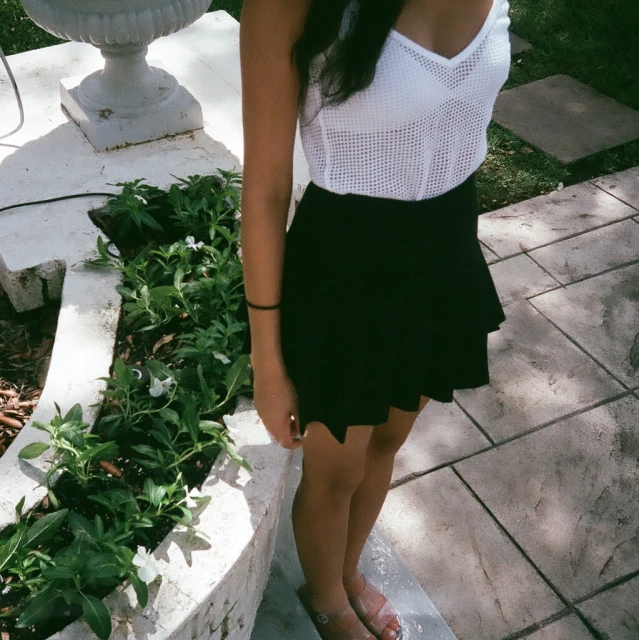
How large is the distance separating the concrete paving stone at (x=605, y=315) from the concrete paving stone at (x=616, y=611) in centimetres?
88

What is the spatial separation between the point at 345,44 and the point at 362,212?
0.29 meters

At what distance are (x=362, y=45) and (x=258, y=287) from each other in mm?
455

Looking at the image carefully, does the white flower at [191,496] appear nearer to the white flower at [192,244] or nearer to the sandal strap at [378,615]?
the sandal strap at [378,615]

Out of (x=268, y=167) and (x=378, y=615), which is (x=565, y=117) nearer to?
(x=378, y=615)

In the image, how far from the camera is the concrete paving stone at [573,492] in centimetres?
231

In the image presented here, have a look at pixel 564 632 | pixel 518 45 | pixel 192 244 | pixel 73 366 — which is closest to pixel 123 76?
pixel 192 244

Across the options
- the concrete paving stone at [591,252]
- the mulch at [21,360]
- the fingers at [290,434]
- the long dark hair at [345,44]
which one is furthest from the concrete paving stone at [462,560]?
the long dark hair at [345,44]

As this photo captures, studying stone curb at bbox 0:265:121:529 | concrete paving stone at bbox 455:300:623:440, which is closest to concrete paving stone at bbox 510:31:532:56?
concrete paving stone at bbox 455:300:623:440

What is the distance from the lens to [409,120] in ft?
4.17

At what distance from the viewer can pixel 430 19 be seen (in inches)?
50.2

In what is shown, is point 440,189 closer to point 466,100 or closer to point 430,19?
point 466,100

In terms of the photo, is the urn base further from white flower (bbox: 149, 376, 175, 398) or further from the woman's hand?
the woman's hand

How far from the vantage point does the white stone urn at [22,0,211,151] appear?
9.23 feet

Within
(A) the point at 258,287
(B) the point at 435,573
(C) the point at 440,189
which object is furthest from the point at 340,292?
(B) the point at 435,573
